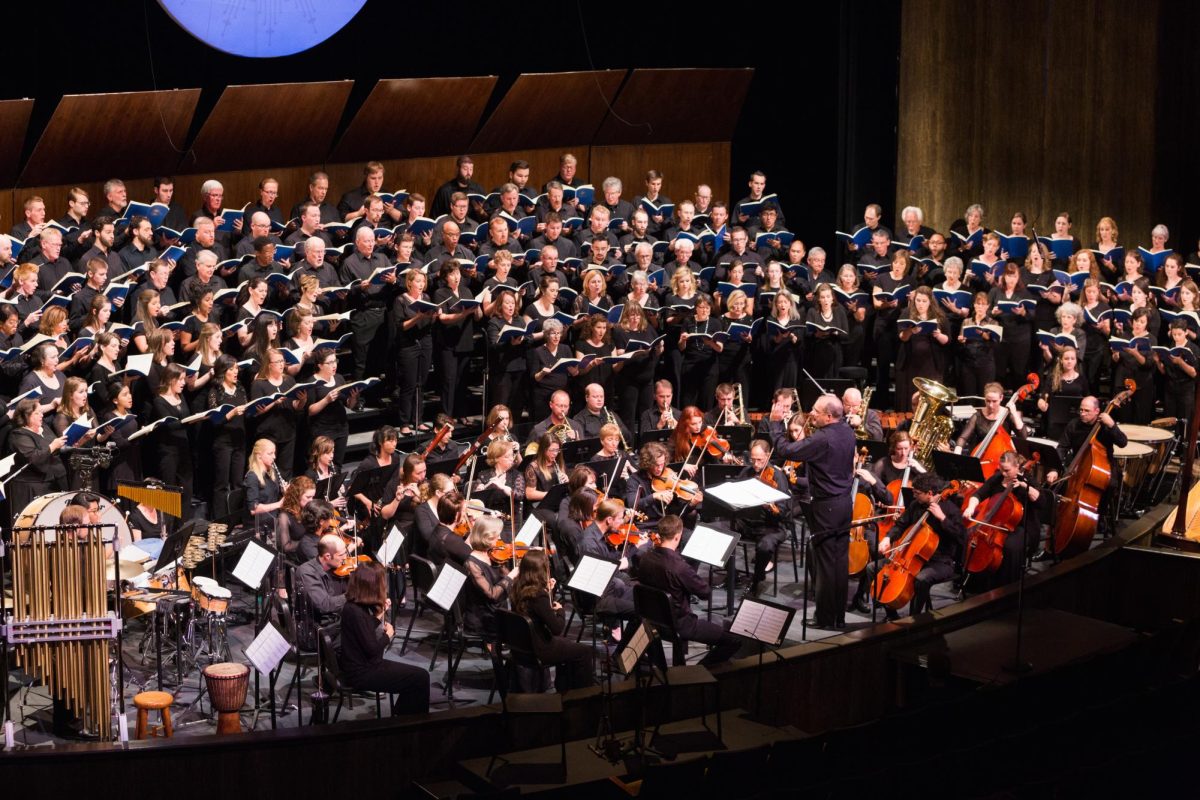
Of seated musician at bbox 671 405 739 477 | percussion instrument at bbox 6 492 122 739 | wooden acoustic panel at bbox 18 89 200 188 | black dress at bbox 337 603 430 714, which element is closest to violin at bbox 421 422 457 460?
seated musician at bbox 671 405 739 477

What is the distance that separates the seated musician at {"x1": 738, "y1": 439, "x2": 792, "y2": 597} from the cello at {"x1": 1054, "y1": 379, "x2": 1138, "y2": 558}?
183 centimetres

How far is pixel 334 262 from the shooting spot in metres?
12.1

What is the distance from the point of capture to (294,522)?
896 centimetres

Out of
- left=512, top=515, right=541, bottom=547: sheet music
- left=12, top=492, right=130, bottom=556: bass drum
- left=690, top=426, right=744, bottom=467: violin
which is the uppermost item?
left=690, top=426, right=744, bottom=467: violin

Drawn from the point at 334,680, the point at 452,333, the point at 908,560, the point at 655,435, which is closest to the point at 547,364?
the point at 452,333

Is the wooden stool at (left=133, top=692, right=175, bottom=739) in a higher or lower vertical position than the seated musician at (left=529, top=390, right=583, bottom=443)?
lower

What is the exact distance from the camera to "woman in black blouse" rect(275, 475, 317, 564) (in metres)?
8.91

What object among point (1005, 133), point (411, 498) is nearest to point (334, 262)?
point (411, 498)

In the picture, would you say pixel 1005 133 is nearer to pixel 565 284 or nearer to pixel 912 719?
pixel 565 284

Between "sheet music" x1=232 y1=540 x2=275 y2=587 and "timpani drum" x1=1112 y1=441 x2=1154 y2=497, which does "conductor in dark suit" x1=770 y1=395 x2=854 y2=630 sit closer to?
"timpani drum" x1=1112 y1=441 x2=1154 y2=497

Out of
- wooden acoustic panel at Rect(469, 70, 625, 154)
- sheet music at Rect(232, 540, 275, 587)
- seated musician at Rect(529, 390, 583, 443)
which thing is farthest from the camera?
wooden acoustic panel at Rect(469, 70, 625, 154)

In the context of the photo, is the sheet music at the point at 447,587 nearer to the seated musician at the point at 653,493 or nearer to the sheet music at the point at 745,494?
the sheet music at the point at 745,494

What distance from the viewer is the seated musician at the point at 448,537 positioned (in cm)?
879

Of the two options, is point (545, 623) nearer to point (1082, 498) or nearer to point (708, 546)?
point (708, 546)
